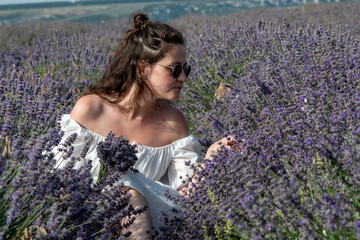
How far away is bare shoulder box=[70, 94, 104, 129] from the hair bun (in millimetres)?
543

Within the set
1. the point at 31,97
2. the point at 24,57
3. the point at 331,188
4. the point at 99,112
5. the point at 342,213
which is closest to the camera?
the point at 342,213

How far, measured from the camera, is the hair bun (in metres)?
3.10

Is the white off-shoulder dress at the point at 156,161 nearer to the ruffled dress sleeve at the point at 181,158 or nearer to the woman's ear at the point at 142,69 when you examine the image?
the ruffled dress sleeve at the point at 181,158

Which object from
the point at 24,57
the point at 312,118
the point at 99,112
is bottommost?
the point at 24,57

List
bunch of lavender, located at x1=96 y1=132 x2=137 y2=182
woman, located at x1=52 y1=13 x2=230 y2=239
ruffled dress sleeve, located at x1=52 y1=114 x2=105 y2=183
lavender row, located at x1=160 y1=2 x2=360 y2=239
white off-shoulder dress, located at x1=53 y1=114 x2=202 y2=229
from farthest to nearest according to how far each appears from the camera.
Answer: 1. woman, located at x1=52 y1=13 x2=230 y2=239
2. ruffled dress sleeve, located at x1=52 y1=114 x2=105 y2=183
3. white off-shoulder dress, located at x1=53 y1=114 x2=202 y2=229
4. bunch of lavender, located at x1=96 y1=132 x2=137 y2=182
5. lavender row, located at x1=160 y1=2 x2=360 y2=239

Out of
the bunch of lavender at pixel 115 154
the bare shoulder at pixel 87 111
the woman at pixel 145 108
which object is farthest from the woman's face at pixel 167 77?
the bunch of lavender at pixel 115 154

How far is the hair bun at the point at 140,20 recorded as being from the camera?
310 cm

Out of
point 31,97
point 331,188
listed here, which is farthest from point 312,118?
point 31,97

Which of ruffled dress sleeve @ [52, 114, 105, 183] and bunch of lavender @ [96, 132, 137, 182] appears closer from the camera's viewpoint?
bunch of lavender @ [96, 132, 137, 182]

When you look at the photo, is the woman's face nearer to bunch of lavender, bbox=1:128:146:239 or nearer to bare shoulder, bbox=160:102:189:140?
bare shoulder, bbox=160:102:189:140

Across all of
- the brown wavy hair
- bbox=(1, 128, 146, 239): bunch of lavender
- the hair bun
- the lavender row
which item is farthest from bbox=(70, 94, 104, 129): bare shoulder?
bbox=(1, 128, 146, 239): bunch of lavender

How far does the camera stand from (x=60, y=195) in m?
1.85

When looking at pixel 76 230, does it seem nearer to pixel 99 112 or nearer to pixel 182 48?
pixel 99 112

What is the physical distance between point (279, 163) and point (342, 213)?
2.44 feet
